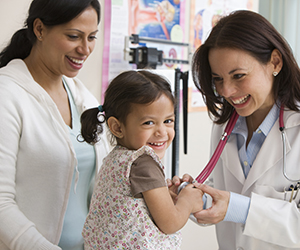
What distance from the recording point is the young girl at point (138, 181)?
0.99 meters

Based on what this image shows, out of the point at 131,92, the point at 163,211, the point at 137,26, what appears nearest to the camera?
the point at 163,211

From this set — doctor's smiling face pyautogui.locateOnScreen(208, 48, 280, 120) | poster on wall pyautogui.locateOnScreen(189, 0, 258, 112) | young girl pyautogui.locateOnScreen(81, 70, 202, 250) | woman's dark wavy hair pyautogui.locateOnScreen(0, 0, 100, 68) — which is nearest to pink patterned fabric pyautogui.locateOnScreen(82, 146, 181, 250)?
young girl pyautogui.locateOnScreen(81, 70, 202, 250)

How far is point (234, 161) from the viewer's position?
139 centimetres

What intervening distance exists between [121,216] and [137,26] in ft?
5.26

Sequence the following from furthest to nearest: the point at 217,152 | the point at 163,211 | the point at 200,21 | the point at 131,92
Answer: the point at 200,21
the point at 217,152
the point at 131,92
the point at 163,211

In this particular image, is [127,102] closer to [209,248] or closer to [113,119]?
[113,119]

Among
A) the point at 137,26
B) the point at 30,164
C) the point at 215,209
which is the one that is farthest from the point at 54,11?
the point at 137,26

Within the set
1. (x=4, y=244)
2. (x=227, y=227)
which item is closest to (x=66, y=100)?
(x=4, y=244)

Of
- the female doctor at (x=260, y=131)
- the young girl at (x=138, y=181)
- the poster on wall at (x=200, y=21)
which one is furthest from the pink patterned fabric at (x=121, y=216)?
the poster on wall at (x=200, y=21)

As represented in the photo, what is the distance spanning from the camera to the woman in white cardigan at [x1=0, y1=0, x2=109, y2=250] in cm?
117

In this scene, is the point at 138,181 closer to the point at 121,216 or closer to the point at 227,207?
the point at 121,216

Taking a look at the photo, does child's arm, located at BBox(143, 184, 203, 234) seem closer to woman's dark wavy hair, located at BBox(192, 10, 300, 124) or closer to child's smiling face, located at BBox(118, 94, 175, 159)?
child's smiling face, located at BBox(118, 94, 175, 159)

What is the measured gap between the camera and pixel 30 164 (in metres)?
1.25

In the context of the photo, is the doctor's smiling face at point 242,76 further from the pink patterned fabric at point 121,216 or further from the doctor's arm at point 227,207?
the pink patterned fabric at point 121,216
